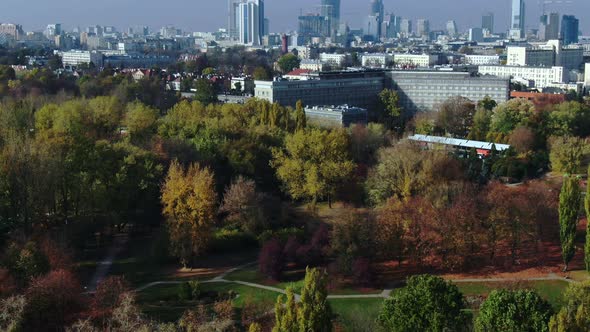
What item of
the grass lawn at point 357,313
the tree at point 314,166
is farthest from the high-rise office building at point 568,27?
the grass lawn at point 357,313

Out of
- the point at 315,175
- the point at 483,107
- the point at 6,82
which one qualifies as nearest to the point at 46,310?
the point at 315,175

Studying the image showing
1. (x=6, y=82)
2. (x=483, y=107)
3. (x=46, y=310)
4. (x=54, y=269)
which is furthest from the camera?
(x=6, y=82)

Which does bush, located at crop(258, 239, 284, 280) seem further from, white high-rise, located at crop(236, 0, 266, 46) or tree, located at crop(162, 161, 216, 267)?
white high-rise, located at crop(236, 0, 266, 46)

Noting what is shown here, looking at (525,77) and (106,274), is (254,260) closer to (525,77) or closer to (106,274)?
(106,274)

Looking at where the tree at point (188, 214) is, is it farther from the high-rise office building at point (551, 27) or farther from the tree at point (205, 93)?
the high-rise office building at point (551, 27)

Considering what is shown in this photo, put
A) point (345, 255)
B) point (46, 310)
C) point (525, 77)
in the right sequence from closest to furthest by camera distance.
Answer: point (46, 310) < point (345, 255) < point (525, 77)

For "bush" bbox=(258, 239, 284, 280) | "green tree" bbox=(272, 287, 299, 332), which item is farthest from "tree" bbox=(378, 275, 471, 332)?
"bush" bbox=(258, 239, 284, 280)
